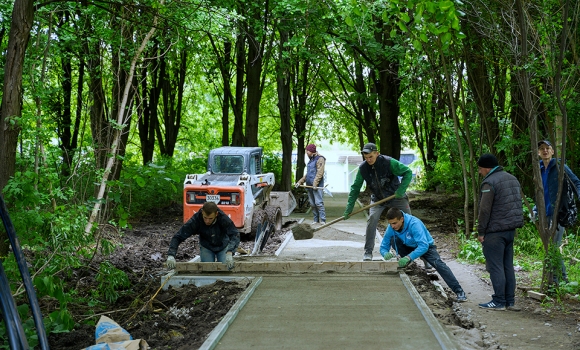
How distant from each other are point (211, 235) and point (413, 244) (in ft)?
9.94

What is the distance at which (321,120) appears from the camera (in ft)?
143

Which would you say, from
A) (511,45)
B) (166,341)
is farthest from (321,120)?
(166,341)

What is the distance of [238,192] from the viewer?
14070 mm

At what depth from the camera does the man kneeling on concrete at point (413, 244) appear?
8.80 meters

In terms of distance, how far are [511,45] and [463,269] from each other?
13.2ft

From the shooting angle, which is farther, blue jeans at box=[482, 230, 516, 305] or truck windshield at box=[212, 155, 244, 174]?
truck windshield at box=[212, 155, 244, 174]

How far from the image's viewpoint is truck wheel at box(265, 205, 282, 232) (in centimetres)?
1565

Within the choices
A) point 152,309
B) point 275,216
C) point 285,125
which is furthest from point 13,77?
point 285,125

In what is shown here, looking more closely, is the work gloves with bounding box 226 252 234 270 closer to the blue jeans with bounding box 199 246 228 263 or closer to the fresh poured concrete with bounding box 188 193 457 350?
the fresh poured concrete with bounding box 188 193 457 350

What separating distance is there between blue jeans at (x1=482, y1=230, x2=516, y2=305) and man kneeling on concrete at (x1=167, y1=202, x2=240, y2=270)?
11.6 feet

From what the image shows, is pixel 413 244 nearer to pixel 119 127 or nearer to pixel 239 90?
pixel 119 127

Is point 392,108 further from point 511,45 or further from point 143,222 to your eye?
point 511,45

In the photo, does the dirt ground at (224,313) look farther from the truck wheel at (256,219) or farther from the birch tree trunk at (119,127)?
the truck wheel at (256,219)

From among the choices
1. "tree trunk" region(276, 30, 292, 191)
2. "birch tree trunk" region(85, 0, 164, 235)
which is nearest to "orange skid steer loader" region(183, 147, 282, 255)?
"birch tree trunk" region(85, 0, 164, 235)
